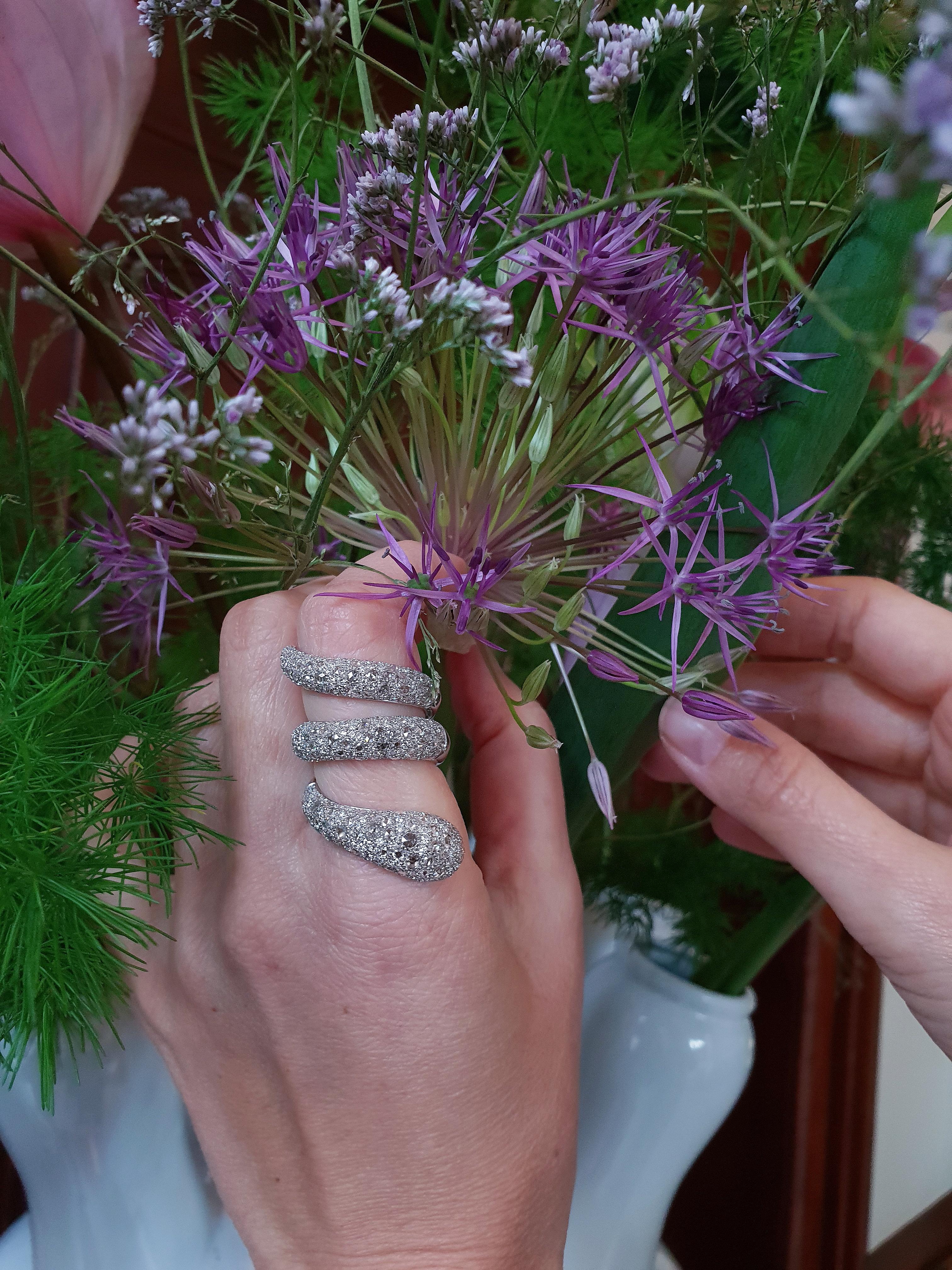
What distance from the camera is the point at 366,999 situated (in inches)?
10.5

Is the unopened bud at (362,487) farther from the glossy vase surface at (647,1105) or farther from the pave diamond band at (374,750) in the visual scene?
the glossy vase surface at (647,1105)

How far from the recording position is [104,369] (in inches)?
12.2

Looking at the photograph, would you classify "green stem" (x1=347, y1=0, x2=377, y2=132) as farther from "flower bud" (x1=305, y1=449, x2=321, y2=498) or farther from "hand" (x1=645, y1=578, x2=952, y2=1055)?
"hand" (x1=645, y1=578, x2=952, y2=1055)

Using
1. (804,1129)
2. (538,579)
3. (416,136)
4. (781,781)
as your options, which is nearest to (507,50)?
(416,136)

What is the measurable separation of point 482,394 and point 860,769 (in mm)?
292

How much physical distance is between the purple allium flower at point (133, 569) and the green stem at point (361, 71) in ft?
0.44

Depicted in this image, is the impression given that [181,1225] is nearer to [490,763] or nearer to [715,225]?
[490,763]

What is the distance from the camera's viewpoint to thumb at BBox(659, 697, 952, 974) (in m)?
0.28

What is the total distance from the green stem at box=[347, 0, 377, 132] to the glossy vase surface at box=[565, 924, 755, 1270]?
368mm

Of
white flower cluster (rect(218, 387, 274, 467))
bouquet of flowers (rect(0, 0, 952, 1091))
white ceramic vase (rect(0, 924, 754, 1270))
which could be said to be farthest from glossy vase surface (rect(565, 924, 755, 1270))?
white flower cluster (rect(218, 387, 274, 467))

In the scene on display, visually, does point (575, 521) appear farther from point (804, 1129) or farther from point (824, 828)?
point (804, 1129)

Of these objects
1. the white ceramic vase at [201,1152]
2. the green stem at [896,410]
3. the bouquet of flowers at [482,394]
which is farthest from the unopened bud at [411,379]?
the white ceramic vase at [201,1152]

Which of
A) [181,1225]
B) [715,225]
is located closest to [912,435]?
[715,225]

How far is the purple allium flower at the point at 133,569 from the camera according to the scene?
269mm
